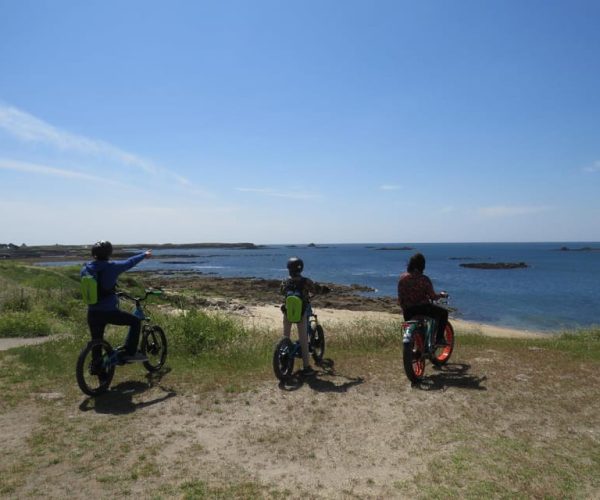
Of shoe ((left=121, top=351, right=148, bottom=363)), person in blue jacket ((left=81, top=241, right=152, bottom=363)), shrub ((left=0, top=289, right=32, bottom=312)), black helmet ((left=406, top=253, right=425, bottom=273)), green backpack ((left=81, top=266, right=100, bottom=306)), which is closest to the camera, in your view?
green backpack ((left=81, top=266, right=100, bottom=306))

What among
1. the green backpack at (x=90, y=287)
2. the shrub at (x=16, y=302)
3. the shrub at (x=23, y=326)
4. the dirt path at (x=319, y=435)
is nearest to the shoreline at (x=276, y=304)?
the shrub at (x=16, y=302)

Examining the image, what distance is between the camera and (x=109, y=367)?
7.01m

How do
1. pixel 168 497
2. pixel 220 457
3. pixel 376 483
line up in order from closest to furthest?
1. pixel 168 497
2. pixel 376 483
3. pixel 220 457

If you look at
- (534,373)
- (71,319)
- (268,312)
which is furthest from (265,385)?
(268,312)

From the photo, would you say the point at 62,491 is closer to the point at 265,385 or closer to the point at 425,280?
the point at 265,385

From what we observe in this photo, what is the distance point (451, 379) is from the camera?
7.51m

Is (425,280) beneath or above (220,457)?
above

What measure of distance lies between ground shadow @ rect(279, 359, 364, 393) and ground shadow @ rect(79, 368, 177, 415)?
6.05 ft

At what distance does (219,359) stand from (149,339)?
142cm

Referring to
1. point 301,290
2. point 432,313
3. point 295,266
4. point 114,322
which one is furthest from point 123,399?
point 432,313

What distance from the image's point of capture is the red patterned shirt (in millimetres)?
7738

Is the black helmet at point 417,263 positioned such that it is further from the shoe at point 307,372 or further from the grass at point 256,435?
Answer: the shoe at point 307,372

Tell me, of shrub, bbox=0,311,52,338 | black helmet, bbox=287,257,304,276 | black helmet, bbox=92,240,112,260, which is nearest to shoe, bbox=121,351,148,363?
black helmet, bbox=92,240,112,260

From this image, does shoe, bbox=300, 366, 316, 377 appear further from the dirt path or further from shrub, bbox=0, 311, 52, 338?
shrub, bbox=0, 311, 52, 338
